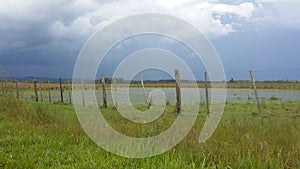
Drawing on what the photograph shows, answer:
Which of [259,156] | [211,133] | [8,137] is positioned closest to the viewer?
[259,156]

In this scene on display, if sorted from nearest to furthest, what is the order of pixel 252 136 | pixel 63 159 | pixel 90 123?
pixel 63 159 < pixel 252 136 < pixel 90 123

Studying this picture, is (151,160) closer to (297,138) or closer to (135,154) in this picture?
(135,154)

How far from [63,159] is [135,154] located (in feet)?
3.76

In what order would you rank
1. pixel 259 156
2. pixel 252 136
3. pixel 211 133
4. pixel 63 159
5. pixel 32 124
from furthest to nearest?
pixel 32 124
pixel 211 133
pixel 252 136
pixel 63 159
pixel 259 156

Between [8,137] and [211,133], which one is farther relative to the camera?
[8,137]


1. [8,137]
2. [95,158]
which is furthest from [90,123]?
[95,158]

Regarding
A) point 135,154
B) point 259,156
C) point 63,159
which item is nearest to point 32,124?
point 63,159

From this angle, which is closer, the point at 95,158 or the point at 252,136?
the point at 95,158

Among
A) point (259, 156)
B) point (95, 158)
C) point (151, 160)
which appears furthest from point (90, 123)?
point (259, 156)

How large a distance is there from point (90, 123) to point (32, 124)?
2.05m

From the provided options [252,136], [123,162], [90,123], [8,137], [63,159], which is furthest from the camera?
[90,123]

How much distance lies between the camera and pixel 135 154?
4.79 meters

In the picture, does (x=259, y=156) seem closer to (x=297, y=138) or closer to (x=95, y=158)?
(x=297, y=138)

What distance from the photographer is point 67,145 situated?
5.71 m
